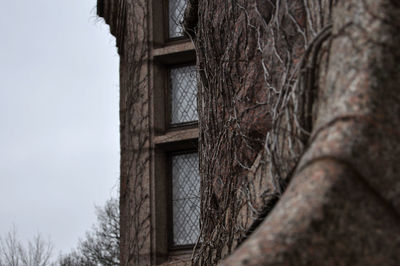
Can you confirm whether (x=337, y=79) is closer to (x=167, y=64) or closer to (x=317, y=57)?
(x=317, y=57)

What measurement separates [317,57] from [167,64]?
12.6ft

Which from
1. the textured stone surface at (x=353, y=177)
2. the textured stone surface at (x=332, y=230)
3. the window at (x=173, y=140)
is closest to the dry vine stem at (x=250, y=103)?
the textured stone surface at (x=353, y=177)

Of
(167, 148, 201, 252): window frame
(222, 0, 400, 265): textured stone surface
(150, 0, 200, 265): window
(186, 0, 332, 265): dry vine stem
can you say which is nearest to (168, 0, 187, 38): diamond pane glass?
(150, 0, 200, 265): window

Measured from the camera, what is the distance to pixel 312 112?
1.61 metres

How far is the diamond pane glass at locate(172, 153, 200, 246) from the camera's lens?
4980 mm

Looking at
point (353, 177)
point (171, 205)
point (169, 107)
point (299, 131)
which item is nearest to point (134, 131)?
point (169, 107)

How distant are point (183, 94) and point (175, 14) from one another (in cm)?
60

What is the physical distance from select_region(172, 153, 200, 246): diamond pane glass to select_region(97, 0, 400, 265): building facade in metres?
1.63

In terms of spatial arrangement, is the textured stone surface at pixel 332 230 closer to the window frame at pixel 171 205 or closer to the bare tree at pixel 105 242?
the window frame at pixel 171 205

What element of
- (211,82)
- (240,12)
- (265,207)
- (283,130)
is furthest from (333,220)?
(211,82)

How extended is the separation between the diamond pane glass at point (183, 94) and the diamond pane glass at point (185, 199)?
0.27 metres

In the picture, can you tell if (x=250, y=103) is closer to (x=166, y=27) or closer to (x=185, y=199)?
(x=185, y=199)

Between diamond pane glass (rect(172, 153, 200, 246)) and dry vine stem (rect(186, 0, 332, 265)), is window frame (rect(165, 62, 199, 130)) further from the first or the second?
dry vine stem (rect(186, 0, 332, 265))

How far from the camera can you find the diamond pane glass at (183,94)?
520cm
